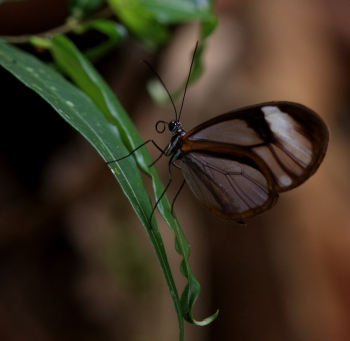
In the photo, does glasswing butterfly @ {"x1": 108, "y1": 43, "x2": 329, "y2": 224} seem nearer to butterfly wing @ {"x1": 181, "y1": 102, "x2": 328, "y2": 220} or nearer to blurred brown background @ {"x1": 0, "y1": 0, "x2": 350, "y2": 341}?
butterfly wing @ {"x1": 181, "y1": 102, "x2": 328, "y2": 220}

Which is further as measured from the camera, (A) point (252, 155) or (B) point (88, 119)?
(A) point (252, 155)

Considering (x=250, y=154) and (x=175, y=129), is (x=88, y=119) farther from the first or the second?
(x=250, y=154)

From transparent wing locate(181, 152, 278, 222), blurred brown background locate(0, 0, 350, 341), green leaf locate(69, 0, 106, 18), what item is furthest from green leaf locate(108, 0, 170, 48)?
blurred brown background locate(0, 0, 350, 341)

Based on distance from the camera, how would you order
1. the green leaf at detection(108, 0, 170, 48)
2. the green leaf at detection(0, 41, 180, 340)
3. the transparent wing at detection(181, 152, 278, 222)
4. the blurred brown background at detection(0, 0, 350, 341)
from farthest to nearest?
the blurred brown background at detection(0, 0, 350, 341) → the green leaf at detection(108, 0, 170, 48) → the transparent wing at detection(181, 152, 278, 222) → the green leaf at detection(0, 41, 180, 340)

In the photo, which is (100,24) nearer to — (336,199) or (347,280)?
(336,199)

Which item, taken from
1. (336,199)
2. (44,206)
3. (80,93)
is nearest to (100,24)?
(80,93)

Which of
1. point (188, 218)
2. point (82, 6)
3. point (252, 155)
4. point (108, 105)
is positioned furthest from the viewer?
point (188, 218)

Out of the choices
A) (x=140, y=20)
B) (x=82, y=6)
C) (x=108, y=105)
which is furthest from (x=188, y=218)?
(x=108, y=105)

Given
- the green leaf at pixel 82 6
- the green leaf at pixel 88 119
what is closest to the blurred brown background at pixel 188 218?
the green leaf at pixel 82 6

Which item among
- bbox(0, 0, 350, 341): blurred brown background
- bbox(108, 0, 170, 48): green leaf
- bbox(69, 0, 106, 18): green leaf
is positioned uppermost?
bbox(69, 0, 106, 18): green leaf
